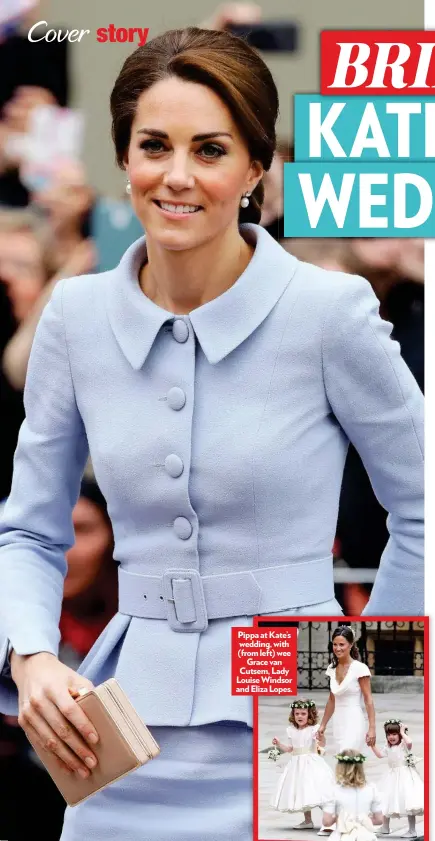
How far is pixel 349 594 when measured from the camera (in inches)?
121

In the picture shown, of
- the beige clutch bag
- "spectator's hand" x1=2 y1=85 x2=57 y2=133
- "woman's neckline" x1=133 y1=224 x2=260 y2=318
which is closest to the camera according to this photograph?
the beige clutch bag

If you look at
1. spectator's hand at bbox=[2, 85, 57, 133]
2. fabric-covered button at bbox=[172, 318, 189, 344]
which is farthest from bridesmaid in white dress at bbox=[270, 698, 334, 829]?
spectator's hand at bbox=[2, 85, 57, 133]

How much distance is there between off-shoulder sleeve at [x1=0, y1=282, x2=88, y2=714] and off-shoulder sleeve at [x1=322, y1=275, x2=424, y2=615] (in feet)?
1.77

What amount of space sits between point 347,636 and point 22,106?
1409 millimetres

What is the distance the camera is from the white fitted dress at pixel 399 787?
2.88 m

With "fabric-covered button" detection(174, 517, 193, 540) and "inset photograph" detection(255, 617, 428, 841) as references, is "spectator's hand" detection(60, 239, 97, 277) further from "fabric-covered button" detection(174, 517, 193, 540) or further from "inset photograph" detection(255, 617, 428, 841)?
"inset photograph" detection(255, 617, 428, 841)

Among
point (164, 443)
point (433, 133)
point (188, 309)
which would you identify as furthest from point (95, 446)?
point (433, 133)

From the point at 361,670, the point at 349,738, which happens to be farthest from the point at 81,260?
the point at 349,738

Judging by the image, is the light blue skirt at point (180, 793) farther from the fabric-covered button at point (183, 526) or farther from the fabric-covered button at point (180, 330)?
the fabric-covered button at point (180, 330)

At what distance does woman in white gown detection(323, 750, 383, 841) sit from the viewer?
285 cm

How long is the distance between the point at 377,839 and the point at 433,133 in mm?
1499

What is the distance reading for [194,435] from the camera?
8.73ft
